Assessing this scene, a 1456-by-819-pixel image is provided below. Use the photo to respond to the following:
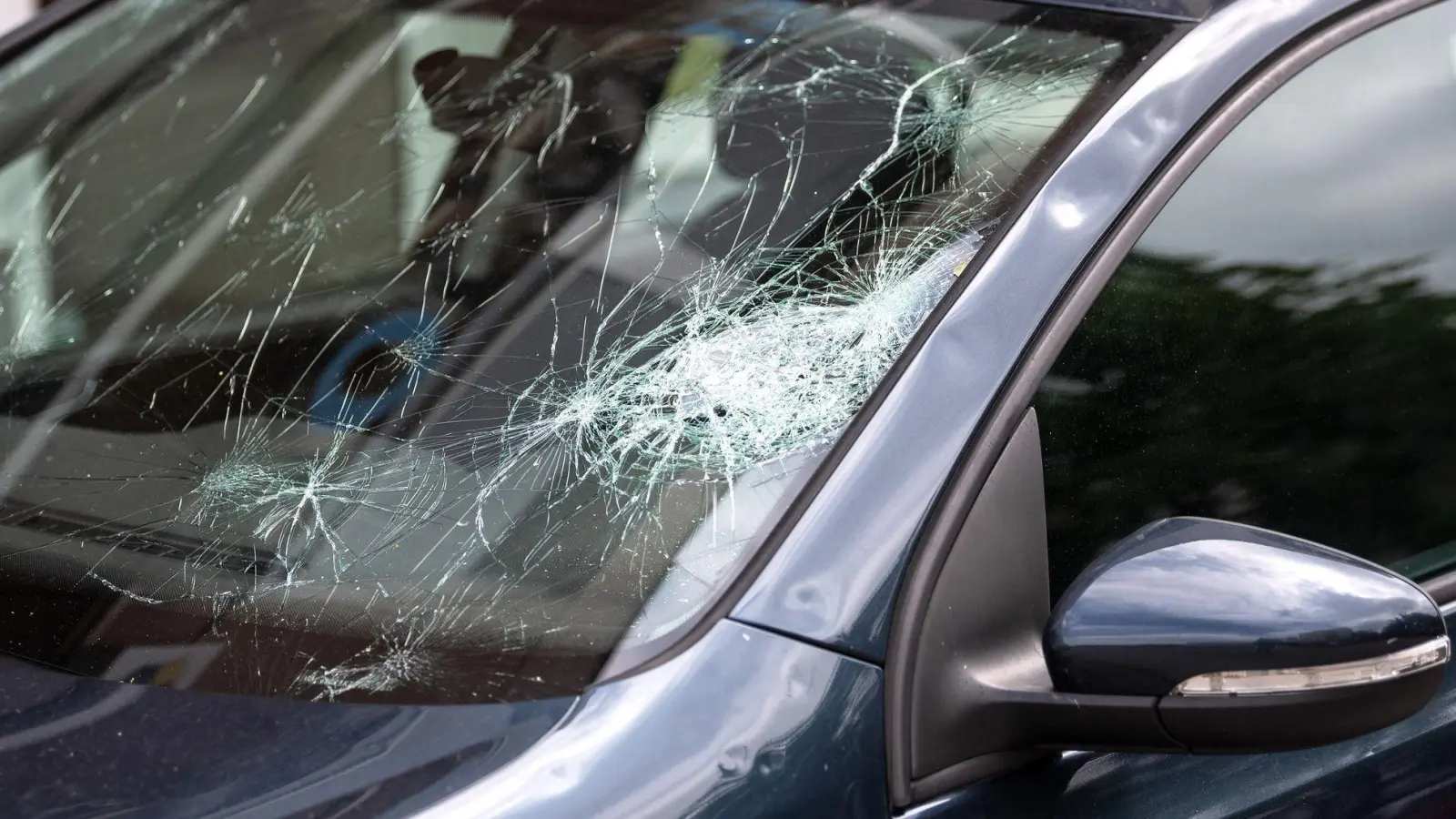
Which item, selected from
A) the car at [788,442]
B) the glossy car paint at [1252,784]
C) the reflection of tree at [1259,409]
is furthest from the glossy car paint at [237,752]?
the reflection of tree at [1259,409]

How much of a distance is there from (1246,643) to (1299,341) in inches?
17.2

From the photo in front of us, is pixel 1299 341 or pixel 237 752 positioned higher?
pixel 1299 341

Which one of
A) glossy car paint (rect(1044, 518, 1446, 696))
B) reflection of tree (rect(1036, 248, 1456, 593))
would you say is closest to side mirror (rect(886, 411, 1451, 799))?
glossy car paint (rect(1044, 518, 1446, 696))

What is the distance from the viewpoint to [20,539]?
1.30m

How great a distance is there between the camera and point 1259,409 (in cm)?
131

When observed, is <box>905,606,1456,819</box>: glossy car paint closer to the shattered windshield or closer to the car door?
the car door

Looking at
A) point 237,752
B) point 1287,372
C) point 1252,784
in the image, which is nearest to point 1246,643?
point 1252,784

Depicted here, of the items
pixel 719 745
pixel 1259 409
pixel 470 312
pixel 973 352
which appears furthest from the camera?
pixel 470 312

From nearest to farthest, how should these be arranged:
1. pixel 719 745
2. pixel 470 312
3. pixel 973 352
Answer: pixel 719 745 → pixel 973 352 → pixel 470 312

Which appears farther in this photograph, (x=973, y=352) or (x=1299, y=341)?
(x=1299, y=341)

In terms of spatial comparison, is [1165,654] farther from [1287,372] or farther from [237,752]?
[237,752]

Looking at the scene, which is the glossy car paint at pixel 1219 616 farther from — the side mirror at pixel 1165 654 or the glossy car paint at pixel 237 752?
the glossy car paint at pixel 237 752

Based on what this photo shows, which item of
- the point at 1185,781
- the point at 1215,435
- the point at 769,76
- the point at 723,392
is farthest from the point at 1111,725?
the point at 769,76

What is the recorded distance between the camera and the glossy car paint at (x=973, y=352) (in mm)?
1062
